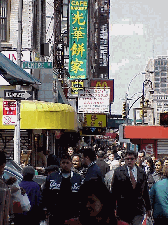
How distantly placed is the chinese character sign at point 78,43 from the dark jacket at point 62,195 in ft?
93.0

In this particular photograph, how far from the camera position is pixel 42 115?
23.8m

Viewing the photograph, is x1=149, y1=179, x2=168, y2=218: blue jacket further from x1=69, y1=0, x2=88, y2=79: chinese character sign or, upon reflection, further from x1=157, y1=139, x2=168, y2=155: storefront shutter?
x1=157, y1=139, x2=168, y2=155: storefront shutter

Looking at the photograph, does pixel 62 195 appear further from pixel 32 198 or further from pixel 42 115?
pixel 42 115

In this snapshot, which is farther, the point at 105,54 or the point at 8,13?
the point at 105,54

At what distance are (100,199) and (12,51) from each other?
67.2 feet

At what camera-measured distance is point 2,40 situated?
84.3 ft

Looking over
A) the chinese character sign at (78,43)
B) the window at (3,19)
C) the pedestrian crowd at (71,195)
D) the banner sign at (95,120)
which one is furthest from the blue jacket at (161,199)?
the banner sign at (95,120)

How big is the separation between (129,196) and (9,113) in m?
7.47

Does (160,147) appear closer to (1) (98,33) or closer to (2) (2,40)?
(2) (2,40)

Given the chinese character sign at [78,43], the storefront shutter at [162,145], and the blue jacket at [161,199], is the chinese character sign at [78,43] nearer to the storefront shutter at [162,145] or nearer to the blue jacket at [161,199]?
the storefront shutter at [162,145]

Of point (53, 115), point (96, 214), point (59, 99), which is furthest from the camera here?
point (59, 99)

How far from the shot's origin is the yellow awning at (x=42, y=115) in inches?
910

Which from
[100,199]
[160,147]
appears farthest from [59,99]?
[100,199]

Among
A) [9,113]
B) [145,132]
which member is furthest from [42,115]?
[145,132]
